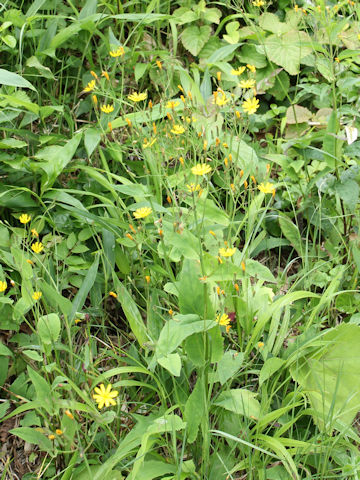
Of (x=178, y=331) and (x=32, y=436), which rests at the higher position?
(x=178, y=331)

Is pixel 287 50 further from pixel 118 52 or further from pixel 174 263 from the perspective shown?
pixel 174 263

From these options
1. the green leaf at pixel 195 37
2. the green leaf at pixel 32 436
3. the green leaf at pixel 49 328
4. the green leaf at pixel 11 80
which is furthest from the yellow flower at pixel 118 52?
the green leaf at pixel 32 436

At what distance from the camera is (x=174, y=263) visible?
6.41 feet

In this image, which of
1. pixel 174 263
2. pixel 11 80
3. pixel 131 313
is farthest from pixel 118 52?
pixel 131 313

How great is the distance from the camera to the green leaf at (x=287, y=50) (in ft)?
8.32

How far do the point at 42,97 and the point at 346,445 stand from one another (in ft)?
5.83

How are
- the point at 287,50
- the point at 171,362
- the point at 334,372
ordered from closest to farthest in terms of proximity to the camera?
the point at 171,362, the point at 334,372, the point at 287,50

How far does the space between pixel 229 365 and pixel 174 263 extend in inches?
20.2

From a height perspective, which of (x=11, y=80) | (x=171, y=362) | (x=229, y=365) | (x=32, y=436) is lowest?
(x=32, y=436)

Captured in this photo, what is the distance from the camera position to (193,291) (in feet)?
5.01

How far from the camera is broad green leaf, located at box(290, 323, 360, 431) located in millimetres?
1562

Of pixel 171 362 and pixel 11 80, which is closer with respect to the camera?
pixel 171 362

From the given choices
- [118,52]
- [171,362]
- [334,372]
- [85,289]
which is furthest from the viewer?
[118,52]

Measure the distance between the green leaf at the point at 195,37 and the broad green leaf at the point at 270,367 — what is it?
1584 millimetres
